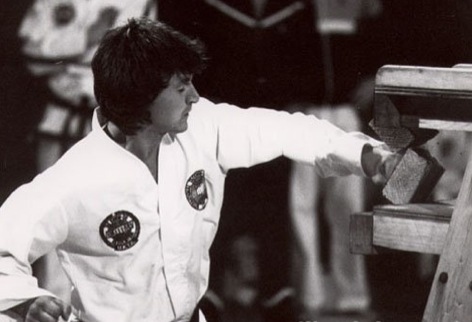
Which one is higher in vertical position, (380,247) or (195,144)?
(195,144)

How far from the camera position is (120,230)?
10.5ft

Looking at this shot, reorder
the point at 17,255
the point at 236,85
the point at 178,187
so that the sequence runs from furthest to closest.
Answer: the point at 236,85 < the point at 178,187 < the point at 17,255

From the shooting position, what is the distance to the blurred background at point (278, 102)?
12.2 ft

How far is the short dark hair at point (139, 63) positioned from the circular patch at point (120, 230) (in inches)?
11.9

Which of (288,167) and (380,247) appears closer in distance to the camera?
(380,247)

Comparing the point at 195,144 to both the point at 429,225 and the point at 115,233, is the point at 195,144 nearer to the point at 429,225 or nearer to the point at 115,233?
the point at 115,233

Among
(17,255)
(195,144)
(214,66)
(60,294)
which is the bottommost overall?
(60,294)

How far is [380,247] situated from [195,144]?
102 cm

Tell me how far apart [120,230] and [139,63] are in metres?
0.52

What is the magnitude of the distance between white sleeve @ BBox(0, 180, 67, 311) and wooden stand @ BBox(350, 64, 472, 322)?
40.1 inches

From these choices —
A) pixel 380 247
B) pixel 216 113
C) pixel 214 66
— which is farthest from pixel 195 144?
pixel 380 247

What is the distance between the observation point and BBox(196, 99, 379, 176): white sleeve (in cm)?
296

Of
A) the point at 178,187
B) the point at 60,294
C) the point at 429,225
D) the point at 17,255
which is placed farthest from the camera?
the point at 60,294

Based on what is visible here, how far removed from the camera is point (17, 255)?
9.86 ft
